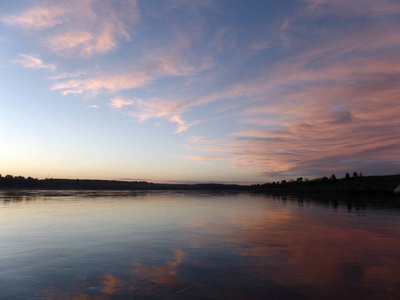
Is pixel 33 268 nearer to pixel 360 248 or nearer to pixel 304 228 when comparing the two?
pixel 360 248

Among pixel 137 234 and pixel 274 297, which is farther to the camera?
pixel 137 234

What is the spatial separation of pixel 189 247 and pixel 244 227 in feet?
22.6

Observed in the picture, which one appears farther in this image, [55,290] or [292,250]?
[292,250]

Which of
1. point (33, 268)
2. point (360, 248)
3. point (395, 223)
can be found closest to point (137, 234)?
point (33, 268)

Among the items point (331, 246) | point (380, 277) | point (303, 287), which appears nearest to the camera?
point (303, 287)

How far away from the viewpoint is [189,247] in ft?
42.1

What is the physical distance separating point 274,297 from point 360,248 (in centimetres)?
769

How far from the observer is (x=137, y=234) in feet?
52.0

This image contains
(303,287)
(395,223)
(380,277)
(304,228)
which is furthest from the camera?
(395,223)

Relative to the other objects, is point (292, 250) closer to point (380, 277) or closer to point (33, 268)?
point (380, 277)

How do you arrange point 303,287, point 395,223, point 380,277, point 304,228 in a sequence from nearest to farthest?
point 303,287 < point 380,277 < point 304,228 < point 395,223

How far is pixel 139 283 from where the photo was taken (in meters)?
8.09

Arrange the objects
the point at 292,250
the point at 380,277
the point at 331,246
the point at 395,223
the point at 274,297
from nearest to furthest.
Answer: the point at 274,297
the point at 380,277
the point at 292,250
the point at 331,246
the point at 395,223

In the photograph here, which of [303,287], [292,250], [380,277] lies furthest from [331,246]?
[303,287]
